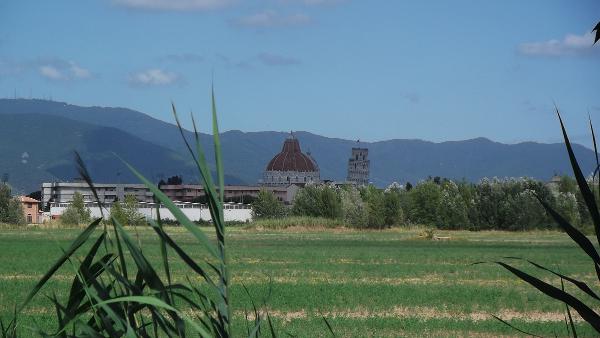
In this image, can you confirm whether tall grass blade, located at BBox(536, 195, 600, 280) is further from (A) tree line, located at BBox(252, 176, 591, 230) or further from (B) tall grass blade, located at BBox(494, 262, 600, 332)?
(A) tree line, located at BBox(252, 176, 591, 230)

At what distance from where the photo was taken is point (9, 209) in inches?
4702

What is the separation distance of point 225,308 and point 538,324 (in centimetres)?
1837

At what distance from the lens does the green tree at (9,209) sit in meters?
117

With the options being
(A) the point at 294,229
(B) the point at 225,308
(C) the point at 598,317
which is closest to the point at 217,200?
(B) the point at 225,308

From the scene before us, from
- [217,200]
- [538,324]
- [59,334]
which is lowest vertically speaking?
[538,324]

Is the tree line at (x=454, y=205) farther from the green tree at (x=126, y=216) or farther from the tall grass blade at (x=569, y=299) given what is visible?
the tall grass blade at (x=569, y=299)

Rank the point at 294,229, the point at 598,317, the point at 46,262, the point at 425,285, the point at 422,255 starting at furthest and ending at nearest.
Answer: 1. the point at 294,229
2. the point at 422,255
3. the point at 46,262
4. the point at 425,285
5. the point at 598,317

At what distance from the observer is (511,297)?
27.2 metres

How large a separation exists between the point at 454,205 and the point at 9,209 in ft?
A: 166

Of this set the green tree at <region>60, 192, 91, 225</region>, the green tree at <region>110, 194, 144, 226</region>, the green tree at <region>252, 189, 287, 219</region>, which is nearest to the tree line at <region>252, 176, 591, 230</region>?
the green tree at <region>252, 189, 287, 219</region>

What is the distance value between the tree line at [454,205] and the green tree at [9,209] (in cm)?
3410

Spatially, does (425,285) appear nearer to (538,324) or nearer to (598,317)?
(538,324)

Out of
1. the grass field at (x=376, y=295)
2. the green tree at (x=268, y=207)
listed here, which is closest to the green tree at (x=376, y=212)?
the green tree at (x=268, y=207)

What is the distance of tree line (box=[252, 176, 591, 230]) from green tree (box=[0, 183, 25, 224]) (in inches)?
1342
